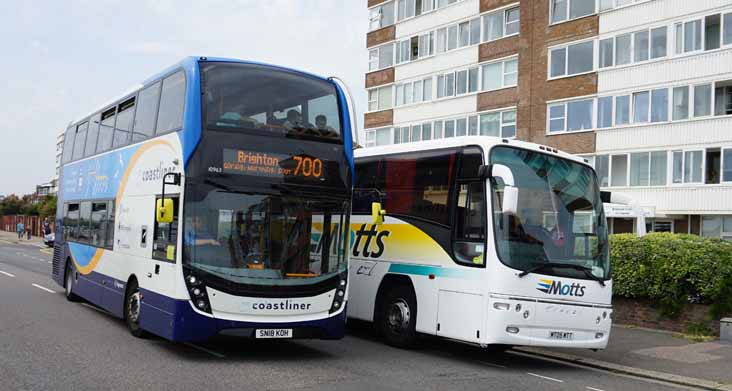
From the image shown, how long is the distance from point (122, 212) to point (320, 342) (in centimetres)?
394

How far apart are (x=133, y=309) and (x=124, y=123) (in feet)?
11.5

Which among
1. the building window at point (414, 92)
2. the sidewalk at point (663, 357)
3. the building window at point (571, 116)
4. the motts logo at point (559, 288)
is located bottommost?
the sidewalk at point (663, 357)

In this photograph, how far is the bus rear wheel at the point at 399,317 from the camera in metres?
12.8

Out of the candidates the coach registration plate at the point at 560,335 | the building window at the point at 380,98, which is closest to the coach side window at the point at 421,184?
the coach registration plate at the point at 560,335

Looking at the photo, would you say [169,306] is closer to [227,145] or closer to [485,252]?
[227,145]

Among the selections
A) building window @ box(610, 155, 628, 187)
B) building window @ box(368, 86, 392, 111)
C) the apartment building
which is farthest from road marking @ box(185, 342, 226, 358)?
building window @ box(368, 86, 392, 111)

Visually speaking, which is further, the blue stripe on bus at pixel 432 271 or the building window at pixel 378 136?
the building window at pixel 378 136

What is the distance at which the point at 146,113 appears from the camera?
1283 centimetres

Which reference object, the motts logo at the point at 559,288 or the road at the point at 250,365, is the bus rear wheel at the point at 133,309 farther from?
the motts logo at the point at 559,288

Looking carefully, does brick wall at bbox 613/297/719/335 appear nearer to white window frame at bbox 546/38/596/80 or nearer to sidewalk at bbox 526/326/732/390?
sidewalk at bbox 526/326/732/390

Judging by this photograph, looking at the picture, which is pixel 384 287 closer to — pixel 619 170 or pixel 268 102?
pixel 268 102

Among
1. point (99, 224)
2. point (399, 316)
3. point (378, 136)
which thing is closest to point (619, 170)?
point (378, 136)

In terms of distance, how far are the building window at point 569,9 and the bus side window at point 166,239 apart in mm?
26943

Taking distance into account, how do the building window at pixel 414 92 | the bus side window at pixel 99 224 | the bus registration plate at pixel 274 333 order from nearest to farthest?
the bus registration plate at pixel 274 333 < the bus side window at pixel 99 224 < the building window at pixel 414 92
